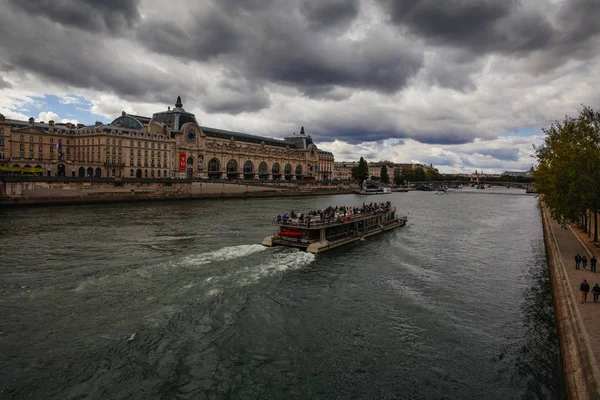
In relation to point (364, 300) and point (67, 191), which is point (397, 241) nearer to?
point (364, 300)

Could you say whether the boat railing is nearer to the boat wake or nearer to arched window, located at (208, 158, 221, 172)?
the boat wake

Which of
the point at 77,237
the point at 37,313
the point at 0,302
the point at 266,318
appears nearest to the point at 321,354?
the point at 266,318

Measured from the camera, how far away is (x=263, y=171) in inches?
6176

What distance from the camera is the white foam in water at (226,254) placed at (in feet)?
98.5

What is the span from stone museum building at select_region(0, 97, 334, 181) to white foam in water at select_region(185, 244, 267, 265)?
60.6 m

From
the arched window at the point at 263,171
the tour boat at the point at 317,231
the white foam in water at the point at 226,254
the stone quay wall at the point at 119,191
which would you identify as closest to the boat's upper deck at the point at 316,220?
the tour boat at the point at 317,231

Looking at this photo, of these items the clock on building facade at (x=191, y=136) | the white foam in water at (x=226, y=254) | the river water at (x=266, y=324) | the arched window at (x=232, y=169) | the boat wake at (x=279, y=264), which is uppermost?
the clock on building facade at (x=191, y=136)

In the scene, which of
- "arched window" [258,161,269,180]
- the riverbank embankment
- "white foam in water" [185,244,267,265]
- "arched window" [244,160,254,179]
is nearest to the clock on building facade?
"arched window" [244,160,254,179]

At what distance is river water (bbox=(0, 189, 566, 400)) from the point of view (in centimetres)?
1443

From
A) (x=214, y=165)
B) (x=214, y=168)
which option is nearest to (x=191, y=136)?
(x=214, y=165)

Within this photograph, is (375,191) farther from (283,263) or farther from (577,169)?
(283,263)

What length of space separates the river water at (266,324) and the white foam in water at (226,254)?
21 centimetres

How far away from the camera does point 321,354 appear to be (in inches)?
656

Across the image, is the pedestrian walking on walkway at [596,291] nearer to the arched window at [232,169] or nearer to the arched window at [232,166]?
the arched window at [232,169]
